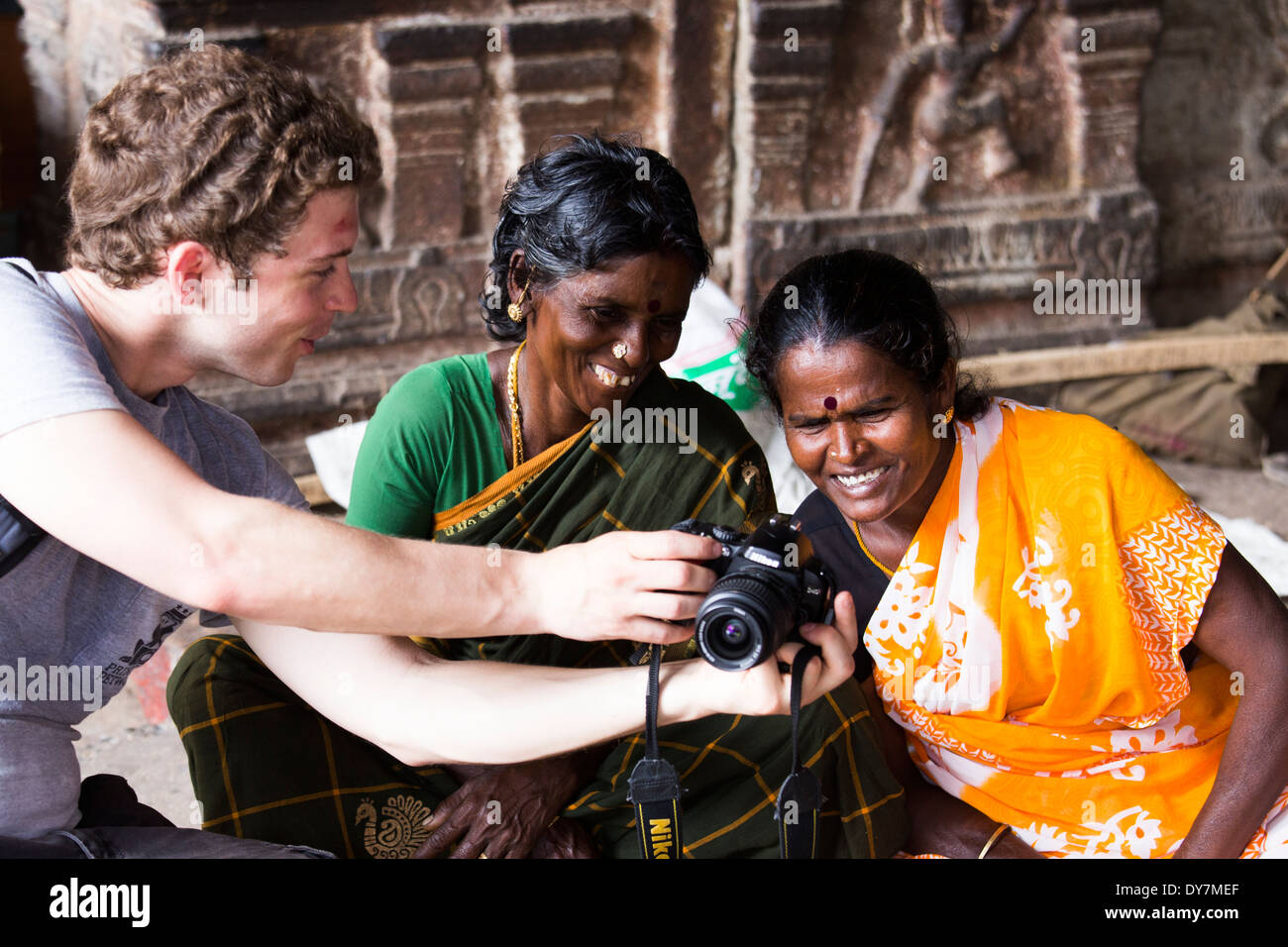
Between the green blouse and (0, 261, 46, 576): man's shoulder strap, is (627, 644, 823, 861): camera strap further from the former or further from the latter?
(0, 261, 46, 576): man's shoulder strap

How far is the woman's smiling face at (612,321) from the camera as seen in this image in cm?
203

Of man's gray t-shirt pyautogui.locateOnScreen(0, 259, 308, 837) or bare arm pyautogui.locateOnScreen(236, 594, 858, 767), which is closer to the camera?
man's gray t-shirt pyautogui.locateOnScreen(0, 259, 308, 837)

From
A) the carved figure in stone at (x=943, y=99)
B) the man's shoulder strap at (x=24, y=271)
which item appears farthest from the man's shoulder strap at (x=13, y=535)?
the carved figure in stone at (x=943, y=99)

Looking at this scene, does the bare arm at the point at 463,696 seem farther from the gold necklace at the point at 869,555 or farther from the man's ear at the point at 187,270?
the man's ear at the point at 187,270

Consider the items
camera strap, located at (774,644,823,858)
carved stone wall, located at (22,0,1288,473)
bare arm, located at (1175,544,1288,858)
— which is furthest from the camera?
carved stone wall, located at (22,0,1288,473)

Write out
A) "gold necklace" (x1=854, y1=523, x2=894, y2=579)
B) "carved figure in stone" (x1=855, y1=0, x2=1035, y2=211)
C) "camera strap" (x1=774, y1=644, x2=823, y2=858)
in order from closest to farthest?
"camera strap" (x1=774, y1=644, x2=823, y2=858), "gold necklace" (x1=854, y1=523, x2=894, y2=579), "carved figure in stone" (x1=855, y1=0, x2=1035, y2=211)

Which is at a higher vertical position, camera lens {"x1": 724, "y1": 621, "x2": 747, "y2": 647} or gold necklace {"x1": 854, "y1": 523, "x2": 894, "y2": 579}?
camera lens {"x1": 724, "y1": 621, "x2": 747, "y2": 647}

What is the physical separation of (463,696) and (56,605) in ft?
1.89

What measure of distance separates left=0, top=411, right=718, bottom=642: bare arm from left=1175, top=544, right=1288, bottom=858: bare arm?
89 centimetres

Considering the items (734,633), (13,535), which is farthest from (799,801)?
(13,535)

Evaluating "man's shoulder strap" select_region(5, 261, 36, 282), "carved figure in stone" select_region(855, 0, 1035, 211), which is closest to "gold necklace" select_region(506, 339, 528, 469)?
"man's shoulder strap" select_region(5, 261, 36, 282)

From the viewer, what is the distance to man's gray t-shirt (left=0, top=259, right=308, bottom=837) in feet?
4.65

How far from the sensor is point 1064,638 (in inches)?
76.5

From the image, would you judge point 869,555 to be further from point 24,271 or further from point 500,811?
point 24,271
